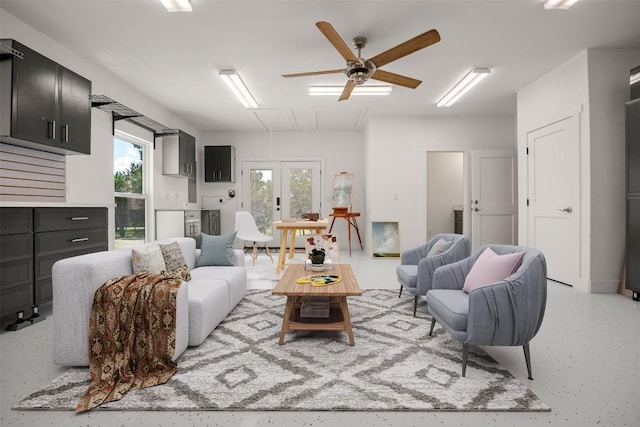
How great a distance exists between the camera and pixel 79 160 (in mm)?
3965

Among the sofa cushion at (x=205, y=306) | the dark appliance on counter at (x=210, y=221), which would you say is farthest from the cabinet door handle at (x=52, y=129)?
the dark appliance on counter at (x=210, y=221)

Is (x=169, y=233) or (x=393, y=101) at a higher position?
(x=393, y=101)

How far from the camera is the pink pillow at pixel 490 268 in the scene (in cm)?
212

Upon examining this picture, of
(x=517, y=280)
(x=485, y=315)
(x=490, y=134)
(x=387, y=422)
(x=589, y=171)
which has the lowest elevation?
(x=387, y=422)

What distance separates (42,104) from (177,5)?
160 centimetres

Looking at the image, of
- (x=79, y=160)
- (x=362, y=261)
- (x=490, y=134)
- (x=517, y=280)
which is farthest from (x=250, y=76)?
(x=490, y=134)

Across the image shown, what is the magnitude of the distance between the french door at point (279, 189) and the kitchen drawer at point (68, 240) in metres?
4.64

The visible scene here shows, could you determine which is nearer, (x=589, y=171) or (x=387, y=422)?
(x=387, y=422)

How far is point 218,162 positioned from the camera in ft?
25.1

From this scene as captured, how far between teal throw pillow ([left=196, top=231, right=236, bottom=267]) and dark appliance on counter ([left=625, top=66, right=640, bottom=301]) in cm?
445

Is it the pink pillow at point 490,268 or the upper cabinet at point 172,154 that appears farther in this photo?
the upper cabinet at point 172,154

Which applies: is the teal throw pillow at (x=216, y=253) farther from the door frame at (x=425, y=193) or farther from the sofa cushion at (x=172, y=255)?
the door frame at (x=425, y=193)

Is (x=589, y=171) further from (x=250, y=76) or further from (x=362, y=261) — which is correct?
(x=250, y=76)

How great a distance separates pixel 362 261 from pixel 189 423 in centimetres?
490
